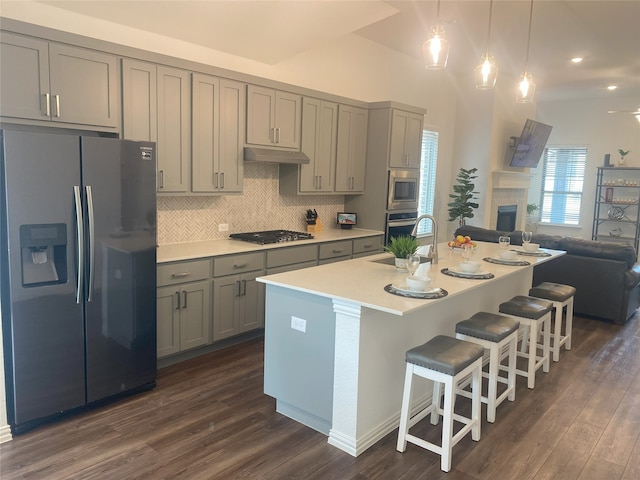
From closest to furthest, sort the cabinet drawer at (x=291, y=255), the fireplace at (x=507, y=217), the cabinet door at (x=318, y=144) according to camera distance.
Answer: the cabinet drawer at (x=291, y=255) → the cabinet door at (x=318, y=144) → the fireplace at (x=507, y=217)

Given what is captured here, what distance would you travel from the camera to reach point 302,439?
282cm

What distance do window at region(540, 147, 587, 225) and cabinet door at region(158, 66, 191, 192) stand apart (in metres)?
8.73

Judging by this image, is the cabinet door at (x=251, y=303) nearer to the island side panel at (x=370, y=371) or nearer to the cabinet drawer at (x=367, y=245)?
the cabinet drawer at (x=367, y=245)

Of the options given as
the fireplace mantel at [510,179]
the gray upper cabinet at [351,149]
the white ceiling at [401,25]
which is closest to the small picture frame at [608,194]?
the fireplace mantel at [510,179]

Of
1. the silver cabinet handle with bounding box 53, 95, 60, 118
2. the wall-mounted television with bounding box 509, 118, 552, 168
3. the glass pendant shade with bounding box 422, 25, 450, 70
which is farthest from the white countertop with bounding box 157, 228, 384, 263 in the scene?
the wall-mounted television with bounding box 509, 118, 552, 168

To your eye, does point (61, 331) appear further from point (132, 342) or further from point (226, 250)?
point (226, 250)

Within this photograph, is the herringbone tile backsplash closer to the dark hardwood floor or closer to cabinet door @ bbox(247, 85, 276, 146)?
cabinet door @ bbox(247, 85, 276, 146)

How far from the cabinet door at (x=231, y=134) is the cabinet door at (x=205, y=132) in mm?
56

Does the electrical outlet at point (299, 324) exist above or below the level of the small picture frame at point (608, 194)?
below

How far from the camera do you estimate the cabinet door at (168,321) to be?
360cm

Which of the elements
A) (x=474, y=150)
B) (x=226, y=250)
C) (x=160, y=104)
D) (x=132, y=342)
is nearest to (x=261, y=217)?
(x=226, y=250)

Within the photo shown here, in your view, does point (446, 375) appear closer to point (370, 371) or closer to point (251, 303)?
point (370, 371)

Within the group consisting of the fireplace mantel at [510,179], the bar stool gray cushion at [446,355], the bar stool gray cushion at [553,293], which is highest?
the fireplace mantel at [510,179]

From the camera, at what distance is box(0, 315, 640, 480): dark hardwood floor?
2512 millimetres
